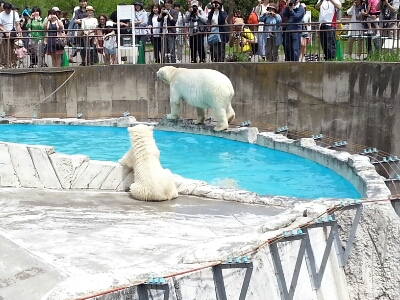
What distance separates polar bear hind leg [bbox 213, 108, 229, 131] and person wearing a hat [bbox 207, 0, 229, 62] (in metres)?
2.68

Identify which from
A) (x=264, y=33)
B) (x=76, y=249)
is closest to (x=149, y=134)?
(x=76, y=249)

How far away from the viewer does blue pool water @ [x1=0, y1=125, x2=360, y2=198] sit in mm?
10523

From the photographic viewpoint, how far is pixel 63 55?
17.6 metres

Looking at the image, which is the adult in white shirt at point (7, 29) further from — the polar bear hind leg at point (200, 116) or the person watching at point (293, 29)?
the person watching at point (293, 29)

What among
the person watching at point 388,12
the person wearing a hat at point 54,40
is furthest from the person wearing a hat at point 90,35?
the person watching at point 388,12

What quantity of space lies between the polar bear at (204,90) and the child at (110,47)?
127 inches

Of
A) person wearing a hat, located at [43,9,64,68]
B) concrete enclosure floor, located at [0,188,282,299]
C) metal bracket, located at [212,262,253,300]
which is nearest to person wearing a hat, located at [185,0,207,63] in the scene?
person wearing a hat, located at [43,9,64,68]

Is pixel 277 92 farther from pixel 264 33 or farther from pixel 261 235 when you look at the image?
pixel 261 235

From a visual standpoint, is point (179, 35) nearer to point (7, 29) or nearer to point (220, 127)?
point (220, 127)

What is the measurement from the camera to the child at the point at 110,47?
682 inches

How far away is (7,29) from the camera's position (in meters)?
17.9

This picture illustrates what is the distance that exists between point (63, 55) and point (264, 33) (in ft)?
17.0

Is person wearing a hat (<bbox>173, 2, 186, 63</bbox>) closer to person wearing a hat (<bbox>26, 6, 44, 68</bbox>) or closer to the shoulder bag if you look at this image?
the shoulder bag

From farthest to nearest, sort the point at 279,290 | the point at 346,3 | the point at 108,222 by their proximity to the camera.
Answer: the point at 346,3, the point at 108,222, the point at 279,290
